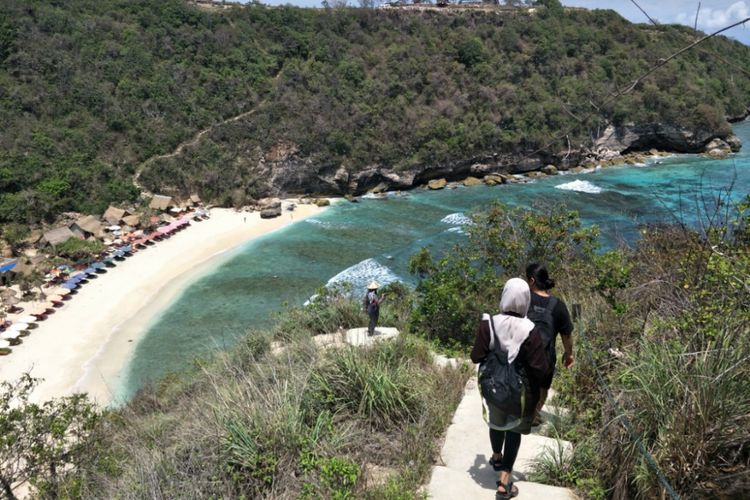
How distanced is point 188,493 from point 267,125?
126 feet

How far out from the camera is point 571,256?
1141cm

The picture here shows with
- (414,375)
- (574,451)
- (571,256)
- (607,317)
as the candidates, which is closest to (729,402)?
(574,451)

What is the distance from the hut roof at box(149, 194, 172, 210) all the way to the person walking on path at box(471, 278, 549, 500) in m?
30.6

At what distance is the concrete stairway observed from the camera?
4.48 m

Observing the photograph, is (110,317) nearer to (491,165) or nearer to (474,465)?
(474,465)

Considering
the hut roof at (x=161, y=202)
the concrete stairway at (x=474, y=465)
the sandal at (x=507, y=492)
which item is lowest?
the hut roof at (x=161, y=202)

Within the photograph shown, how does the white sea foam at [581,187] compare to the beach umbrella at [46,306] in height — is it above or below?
above

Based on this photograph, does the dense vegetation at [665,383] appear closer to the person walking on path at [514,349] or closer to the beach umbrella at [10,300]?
the person walking on path at [514,349]

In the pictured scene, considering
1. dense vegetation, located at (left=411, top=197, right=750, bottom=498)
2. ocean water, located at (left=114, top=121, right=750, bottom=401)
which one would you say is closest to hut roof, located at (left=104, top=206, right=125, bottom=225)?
ocean water, located at (left=114, top=121, right=750, bottom=401)

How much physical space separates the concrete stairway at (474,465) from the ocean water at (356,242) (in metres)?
6.53

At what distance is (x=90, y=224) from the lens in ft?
87.5

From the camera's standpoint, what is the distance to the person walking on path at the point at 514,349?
4070mm

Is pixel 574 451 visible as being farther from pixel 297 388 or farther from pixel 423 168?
pixel 423 168

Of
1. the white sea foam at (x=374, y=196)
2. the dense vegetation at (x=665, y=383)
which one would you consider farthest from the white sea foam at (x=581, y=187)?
the dense vegetation at (x=665, y=383)
